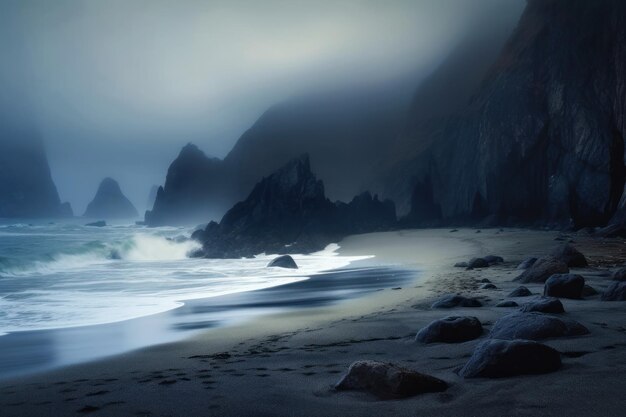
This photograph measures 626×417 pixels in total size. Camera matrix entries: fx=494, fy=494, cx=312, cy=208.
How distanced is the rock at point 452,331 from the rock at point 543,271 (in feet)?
20.7

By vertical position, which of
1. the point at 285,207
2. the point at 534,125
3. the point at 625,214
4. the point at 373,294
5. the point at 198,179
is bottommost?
the point at 373,294

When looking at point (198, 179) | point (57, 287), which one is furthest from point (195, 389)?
point (198, 179)

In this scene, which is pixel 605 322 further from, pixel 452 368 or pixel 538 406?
pixel 538 406

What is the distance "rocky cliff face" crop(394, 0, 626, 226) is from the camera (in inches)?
1516

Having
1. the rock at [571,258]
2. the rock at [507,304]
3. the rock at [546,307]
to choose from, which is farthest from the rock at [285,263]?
the rock at [546,307]

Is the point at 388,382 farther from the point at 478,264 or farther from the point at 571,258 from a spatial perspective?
the point at 478,264

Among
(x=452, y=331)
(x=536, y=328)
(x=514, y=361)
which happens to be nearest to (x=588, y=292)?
(x=536, y=328)

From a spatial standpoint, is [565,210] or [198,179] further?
[198,179]

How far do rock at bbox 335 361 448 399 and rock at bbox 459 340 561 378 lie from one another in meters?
0.38

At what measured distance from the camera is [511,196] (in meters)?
54.2

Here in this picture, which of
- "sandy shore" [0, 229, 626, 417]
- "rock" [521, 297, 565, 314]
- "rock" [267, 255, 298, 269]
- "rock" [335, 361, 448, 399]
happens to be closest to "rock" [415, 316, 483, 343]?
"sandy shore" [0, 229, 626, 417]

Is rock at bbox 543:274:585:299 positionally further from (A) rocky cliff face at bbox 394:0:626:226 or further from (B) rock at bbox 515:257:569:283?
(A) rocky cliff face at bbox 394:0:626:226

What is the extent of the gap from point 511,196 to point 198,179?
116520mm

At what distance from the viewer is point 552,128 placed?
48219 mm
